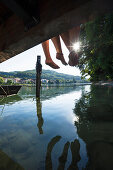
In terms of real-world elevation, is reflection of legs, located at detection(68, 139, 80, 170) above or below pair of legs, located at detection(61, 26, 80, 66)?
below

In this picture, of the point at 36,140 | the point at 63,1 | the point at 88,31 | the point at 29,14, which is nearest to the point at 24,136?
the point at 36,140

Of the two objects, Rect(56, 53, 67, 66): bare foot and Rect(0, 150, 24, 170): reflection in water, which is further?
Rect(0, 150, 24, 170): reflection in water

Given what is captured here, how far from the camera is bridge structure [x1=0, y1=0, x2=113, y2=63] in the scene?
74 cm

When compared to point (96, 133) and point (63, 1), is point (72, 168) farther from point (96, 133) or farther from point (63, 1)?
point (63, 1)

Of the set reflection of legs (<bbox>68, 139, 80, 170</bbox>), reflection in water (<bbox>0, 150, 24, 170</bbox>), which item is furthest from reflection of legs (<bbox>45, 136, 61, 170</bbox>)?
reflection in water (<bbox>0, 150, 24, 170</bbox>)

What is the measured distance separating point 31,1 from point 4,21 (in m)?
0.50

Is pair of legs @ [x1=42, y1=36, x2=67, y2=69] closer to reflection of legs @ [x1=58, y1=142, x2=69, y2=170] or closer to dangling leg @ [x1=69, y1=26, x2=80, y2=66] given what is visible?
dangling leg @ [x1=69, y1=26, x2=80, y2=66]

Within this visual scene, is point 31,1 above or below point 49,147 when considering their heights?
above

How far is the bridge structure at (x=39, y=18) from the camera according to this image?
0.74 metres

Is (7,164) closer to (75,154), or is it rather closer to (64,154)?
(64,154)

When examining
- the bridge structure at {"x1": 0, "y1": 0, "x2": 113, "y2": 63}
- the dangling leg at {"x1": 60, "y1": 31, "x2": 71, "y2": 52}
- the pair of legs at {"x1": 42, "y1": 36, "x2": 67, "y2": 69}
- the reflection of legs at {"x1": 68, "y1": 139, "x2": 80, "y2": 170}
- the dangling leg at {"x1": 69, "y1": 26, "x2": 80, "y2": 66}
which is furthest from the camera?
the reflection of legs at {"x1": 68, "y1": 139, "x2": 80, "y2": 170}

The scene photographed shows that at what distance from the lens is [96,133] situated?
115 inches

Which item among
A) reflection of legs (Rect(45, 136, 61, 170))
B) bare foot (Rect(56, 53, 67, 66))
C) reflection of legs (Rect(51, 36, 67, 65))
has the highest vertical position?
reflection of legs (Rect(51, 36, 67, 65))

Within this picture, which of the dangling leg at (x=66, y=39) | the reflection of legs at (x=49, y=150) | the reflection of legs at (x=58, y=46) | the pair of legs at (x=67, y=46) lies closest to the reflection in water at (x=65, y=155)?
the reflection of legs at (x=49, y=150)
